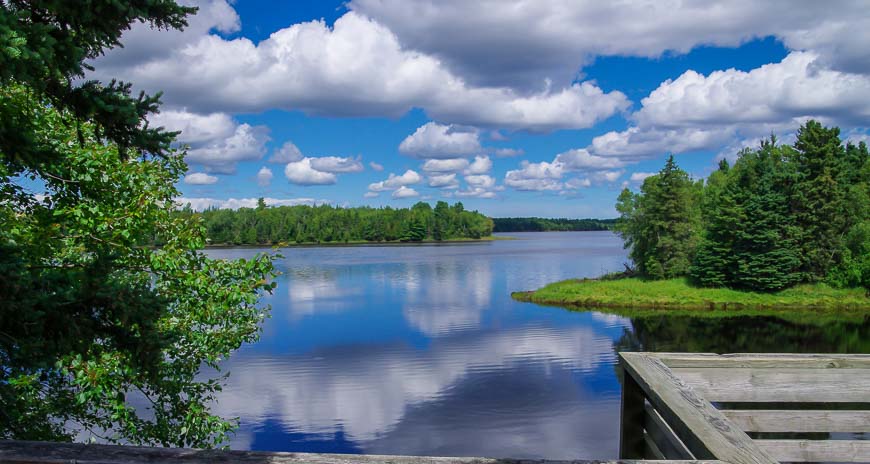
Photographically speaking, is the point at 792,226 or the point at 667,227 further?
the point at 667,227

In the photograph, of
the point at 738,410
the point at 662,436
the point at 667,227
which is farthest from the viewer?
the point at 667,227

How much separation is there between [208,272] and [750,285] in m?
49.1

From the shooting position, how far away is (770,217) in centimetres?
4844

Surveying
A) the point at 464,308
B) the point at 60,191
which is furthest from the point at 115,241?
the point at 464,308

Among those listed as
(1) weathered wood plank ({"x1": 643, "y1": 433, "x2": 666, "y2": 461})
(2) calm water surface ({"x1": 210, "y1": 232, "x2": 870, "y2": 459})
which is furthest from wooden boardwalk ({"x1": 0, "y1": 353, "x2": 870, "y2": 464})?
(2) calm water surface ({"x1": 210, "y1": 232, "x2": 870, "y2": 459})

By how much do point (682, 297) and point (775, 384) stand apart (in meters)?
47.2

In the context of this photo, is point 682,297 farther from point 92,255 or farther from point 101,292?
point 101,292

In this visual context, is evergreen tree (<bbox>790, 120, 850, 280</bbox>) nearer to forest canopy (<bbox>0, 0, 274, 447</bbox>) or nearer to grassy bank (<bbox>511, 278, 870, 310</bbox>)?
grassy bank (<bbox>511, 278, 870, 310</bbox>)

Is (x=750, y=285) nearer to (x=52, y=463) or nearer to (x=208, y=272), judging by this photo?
(x=208, y=272)

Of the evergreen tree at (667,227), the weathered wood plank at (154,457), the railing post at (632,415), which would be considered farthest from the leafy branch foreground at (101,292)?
the evergreen tree at (667,227)

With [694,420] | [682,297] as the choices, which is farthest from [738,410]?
[682,297]

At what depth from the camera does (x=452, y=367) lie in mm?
27719

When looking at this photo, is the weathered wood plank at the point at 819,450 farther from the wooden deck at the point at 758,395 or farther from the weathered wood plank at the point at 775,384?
the weathered wood plank at the point at 775,384

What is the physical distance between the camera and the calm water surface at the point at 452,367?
19500 mm
